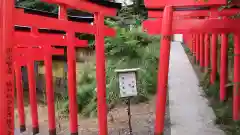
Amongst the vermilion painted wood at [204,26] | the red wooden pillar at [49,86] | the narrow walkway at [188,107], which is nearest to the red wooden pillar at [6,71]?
the vermilion painted wood at [204,26]

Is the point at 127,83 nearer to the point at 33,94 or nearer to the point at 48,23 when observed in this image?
the point at 48,23

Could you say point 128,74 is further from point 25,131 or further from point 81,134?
point 25,131

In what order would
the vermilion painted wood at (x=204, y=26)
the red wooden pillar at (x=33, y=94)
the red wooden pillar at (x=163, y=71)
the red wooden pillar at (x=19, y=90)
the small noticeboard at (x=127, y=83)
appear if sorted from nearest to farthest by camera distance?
1. the red wooden pillar at (x=163, y=71)
2. the vermilion painted wood at (x=204, y=26)
3. the small noticeboard at (x=127, y=83)
4. the red wooden pillar at (x=33, y=94)
5. the red wooden pillar at (x=19, y=90)

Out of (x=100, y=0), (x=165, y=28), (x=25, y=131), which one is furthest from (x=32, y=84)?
(x=165, y=28)

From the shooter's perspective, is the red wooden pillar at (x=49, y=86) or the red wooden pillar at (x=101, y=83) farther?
the red wooden pillar at (x=49, y=86)

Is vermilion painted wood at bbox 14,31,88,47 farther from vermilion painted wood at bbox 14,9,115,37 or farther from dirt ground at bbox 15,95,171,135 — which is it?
dirt ground at bbox 15,95,171,135

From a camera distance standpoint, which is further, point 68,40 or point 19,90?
point 19,90

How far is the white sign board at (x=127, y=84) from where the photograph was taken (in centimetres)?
558

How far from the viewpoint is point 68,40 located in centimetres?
640

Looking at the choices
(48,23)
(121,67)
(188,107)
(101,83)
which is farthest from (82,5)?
(188,107)

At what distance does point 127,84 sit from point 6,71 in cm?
268

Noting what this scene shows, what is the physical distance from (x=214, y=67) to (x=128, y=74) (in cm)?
374

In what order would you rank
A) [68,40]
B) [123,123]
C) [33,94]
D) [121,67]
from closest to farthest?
[68,40] < [123,123] < [33,94] < [121,67]

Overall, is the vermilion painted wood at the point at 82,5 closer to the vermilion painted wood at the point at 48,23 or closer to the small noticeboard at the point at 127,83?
the vermilion painted wood at the point at 48,23
